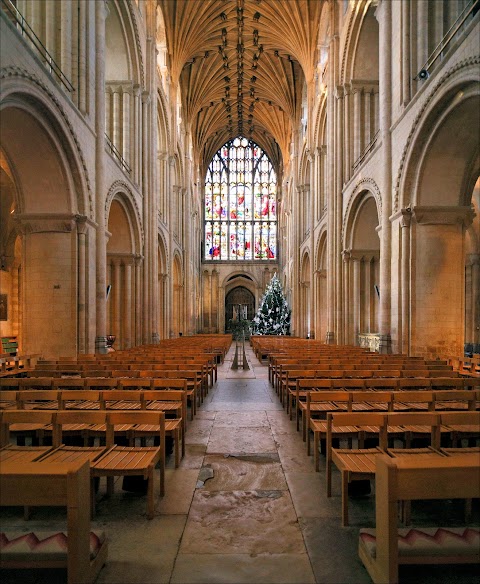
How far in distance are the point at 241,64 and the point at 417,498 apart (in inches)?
1305

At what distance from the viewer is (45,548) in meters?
2.54

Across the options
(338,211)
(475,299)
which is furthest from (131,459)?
(475,299)

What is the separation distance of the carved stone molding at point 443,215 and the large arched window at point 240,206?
1311 inches

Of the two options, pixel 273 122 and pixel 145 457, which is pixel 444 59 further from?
pixel 273 122

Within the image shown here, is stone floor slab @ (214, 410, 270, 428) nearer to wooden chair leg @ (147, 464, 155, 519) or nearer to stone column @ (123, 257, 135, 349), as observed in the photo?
wooden chair leg @ (147, 464, 155, 519)

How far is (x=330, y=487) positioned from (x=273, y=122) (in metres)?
37.4

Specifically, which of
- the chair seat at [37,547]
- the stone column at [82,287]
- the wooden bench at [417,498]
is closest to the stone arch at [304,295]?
the stone column at [82,287]

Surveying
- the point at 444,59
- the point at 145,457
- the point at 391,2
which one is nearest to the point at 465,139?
the point at 444,59

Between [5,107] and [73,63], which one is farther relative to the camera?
[73,63]

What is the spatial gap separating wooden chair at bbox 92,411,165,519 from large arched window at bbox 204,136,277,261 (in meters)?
40.8

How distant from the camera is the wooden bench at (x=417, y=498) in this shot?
2.40 m

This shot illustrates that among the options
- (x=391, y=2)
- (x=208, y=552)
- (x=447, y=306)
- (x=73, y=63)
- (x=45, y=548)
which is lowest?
(x=208, y=552)

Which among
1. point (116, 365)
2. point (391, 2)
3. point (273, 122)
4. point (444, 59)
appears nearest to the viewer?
point (116, 365)

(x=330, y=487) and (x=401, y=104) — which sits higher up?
(x=401, y=104)
